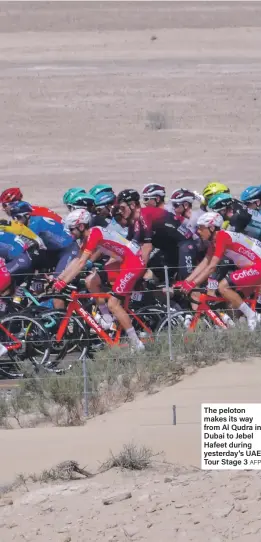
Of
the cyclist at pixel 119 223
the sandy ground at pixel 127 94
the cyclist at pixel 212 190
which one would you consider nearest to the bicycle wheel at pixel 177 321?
the cyclist at pixel 119 223

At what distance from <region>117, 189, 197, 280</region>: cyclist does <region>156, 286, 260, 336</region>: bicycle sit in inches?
23.1

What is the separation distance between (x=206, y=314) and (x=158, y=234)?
4.44 ft

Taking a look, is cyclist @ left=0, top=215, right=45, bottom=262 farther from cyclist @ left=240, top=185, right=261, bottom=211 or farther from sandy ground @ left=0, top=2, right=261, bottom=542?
sandy ground @ left=0, top=2, right=261, bottom=542

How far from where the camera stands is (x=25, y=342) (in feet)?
49.4

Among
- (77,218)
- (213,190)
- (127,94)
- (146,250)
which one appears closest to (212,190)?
(213,190)

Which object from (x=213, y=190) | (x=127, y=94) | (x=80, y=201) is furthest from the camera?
(x=127, y=94)

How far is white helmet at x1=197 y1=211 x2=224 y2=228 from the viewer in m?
15.0

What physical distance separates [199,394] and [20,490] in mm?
3135

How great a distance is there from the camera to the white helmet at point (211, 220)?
1496 cm

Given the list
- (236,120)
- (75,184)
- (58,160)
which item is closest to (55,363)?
(75,184)

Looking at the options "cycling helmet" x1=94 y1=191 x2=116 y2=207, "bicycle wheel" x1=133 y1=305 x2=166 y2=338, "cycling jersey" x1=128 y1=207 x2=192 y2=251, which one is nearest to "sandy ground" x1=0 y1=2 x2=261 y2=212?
"cycling helmet" x1=94 y1=191 x2=116 y2=207

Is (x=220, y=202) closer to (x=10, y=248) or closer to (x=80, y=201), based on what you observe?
(x=80, y=201)

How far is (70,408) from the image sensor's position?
44.4ft

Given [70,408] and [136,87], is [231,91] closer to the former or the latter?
[136,87]
